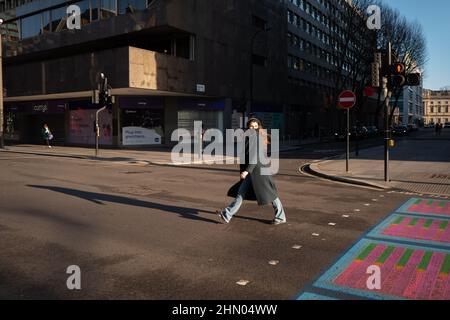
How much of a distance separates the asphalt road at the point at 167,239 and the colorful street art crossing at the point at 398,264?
24 centimetres

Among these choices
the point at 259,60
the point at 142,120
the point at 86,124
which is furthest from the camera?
the point at 259,60

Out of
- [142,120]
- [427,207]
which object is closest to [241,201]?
[427,207]

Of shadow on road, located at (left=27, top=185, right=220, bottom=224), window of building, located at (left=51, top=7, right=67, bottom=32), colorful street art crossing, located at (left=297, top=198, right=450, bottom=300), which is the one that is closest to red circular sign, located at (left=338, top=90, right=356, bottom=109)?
colorful street art crossing, located at (left=297, top=198, right=450, bottom=300)

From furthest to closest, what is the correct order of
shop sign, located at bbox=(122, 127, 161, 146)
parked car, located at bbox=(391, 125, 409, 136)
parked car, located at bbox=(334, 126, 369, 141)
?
parked car, located at bbox=(391, 125, 409, 136) → parked car, located at bbox=(334, 126, 369, 141) → shop sign, located at bbox=(122, 127, 161, 146)

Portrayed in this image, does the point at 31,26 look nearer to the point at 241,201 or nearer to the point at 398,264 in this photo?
the point at 241,201

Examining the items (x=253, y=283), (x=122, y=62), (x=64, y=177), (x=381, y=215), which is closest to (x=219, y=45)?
(x=122, y=62)

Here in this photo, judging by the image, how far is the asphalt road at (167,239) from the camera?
456 centimetres

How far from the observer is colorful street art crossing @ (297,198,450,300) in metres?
4.39

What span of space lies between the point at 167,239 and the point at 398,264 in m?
3.09

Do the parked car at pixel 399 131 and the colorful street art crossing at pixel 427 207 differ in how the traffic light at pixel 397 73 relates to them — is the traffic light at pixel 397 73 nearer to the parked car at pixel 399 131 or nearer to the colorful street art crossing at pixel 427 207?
the colorful street art crossing at pixel 427 207

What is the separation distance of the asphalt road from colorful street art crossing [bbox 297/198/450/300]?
0.79 ft

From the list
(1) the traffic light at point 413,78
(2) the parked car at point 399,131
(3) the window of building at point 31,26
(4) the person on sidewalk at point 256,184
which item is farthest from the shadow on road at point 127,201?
(2) the parked car at point 399,131

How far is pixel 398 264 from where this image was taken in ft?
17.3

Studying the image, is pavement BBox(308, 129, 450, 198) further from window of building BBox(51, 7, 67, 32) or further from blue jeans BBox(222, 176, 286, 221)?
window of building BBox(51, 7, 67, 32)
